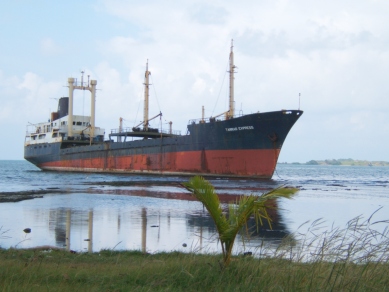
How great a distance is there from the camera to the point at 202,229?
11820mm

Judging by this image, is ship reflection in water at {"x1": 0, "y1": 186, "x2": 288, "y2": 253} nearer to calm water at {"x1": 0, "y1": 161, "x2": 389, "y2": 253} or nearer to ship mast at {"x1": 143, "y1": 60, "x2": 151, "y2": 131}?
calm water at {"x1": 0, "y1": 161, "x2": 389, "y2": 253}

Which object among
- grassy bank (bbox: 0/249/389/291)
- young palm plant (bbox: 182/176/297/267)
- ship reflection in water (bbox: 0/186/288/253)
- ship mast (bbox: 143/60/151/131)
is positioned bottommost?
ship reflection in water (bbox: 0/186/288/253)

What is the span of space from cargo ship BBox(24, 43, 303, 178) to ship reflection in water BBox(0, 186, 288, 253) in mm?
15935

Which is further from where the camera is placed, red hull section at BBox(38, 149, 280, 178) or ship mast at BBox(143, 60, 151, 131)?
ship mast at BBox(143, 60, 151, 131)

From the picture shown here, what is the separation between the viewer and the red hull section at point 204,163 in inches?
1334

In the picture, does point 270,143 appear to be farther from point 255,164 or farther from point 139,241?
point 139,241

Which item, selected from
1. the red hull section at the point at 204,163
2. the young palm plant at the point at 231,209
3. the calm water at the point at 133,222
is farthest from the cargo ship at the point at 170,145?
the young palm plant at the point at 231,209

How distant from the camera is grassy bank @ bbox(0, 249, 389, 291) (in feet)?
16.7

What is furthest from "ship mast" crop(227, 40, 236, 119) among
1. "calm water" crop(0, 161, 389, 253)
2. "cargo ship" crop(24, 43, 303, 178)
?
"calm water" crop(0, 161, 389, 253)

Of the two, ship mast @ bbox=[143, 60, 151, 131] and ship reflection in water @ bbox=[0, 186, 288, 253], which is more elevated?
ship mast @ bbox=[143, 60, 151, 131]

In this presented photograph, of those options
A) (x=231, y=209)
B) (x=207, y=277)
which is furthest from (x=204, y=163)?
(x=207, y=277)

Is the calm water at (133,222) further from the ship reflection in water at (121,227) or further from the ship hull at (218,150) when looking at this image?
the ship hull at (218,150)

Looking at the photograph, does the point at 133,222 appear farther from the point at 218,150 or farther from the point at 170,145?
the point at 170,145

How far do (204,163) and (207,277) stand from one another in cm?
3114
